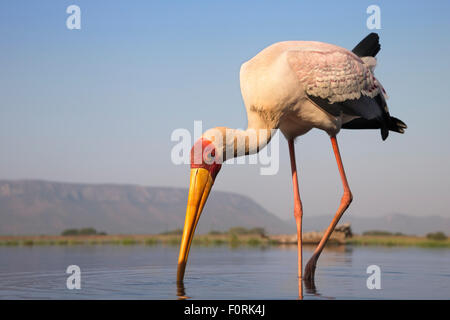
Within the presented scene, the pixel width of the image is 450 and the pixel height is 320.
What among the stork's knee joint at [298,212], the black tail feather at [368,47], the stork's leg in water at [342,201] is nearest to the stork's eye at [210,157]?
the stork's leg in water at [342,201]

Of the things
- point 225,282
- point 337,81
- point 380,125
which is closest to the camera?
point 225,282

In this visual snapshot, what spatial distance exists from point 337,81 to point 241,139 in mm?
1747

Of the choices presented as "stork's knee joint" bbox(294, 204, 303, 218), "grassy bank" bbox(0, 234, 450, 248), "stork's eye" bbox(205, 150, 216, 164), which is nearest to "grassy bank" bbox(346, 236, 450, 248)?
"grassy bank" bbox(0, 234, 450, 248)

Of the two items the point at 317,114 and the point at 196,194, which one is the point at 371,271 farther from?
the point at 196,194

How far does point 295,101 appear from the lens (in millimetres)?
8383

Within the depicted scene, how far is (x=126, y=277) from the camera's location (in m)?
8.54

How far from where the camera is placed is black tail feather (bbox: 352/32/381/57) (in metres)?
10.2

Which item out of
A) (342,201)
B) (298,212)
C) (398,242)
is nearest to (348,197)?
(342,201)

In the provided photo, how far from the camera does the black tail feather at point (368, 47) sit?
10234 millimetres

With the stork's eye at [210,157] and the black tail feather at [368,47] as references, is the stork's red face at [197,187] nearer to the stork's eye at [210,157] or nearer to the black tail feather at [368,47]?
the stork's eye at [210,157]

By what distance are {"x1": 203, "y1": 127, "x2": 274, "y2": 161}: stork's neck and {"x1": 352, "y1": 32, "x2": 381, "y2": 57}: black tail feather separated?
9.22 feet

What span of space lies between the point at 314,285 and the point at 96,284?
2731 mm

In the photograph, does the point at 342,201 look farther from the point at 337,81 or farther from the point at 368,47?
the point at 368,47
